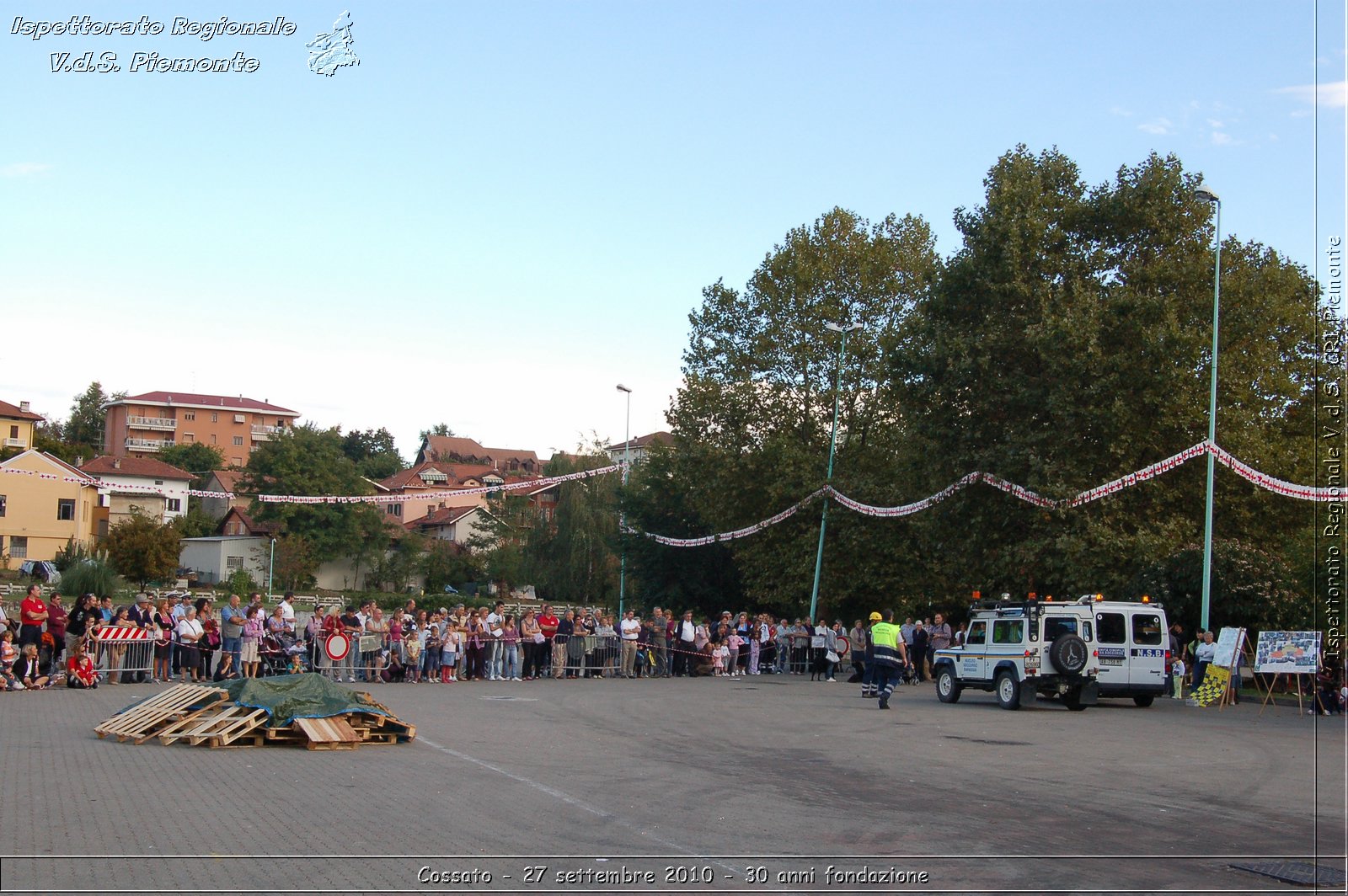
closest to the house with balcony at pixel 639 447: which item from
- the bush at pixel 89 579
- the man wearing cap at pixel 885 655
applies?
the bush at pixel 89 579

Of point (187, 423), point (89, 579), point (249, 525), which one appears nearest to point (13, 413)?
point (249, 525)

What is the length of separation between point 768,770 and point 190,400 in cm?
→ 13886

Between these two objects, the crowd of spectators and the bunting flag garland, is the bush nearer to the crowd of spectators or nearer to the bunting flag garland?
the bunting flag garland

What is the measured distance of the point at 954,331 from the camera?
1312 inches

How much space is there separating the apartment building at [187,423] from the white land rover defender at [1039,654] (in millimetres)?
120571

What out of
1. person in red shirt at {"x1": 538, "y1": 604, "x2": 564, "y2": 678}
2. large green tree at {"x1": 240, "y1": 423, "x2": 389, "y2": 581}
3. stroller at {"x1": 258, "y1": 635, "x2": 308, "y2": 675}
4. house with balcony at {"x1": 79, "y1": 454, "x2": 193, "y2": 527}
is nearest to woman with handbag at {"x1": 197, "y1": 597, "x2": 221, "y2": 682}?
stroller at {"x1": 258, "y1": 635, "x2": 308, "y2": 675}

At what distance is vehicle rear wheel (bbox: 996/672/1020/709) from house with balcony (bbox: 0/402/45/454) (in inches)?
3416

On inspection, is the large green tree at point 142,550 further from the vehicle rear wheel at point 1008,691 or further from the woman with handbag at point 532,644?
the vehicle rear wheel at point 1008,691

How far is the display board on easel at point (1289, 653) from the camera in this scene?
21625 mm

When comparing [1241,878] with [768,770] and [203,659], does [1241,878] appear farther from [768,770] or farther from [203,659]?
[203,659]

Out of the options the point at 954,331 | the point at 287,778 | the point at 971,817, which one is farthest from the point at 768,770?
the point at 954,331

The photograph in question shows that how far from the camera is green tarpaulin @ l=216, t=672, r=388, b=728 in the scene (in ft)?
48.2

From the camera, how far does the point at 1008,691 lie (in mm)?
22500

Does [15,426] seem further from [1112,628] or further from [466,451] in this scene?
[1112,628]
